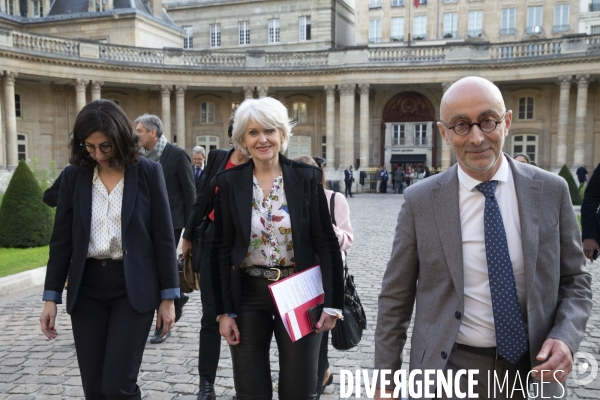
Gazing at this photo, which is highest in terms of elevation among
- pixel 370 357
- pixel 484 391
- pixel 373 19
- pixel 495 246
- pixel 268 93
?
pixel 373 19

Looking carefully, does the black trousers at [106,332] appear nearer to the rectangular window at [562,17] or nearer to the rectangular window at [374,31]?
the rectangular window at [374,31]

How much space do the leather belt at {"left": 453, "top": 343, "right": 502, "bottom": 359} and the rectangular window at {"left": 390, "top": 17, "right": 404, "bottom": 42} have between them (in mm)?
42131

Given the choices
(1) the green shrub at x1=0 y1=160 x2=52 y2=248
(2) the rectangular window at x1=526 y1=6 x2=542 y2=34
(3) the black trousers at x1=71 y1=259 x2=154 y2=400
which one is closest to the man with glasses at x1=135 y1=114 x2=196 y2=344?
(3) the black trousers at x1=71 y1=259 x2=154 y2=400

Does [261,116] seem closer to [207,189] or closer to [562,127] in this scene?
[207,189]

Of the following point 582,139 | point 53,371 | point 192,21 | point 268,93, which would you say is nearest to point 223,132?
point 268,93

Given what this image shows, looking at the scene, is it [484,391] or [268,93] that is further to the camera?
[268,93]

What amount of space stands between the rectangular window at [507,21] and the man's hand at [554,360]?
42215 millimetres

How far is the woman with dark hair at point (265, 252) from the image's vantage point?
3049mm

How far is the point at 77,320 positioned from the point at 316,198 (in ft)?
5.11

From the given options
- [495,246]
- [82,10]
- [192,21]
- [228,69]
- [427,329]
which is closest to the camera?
[495,246]

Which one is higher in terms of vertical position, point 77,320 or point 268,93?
point 268,93

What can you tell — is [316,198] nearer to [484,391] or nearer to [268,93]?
[484,391]

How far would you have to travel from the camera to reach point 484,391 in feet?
7.42

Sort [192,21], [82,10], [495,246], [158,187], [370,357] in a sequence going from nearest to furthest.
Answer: [495,246] → [158,187] → [370,357] → [82,10] → [192,21]
